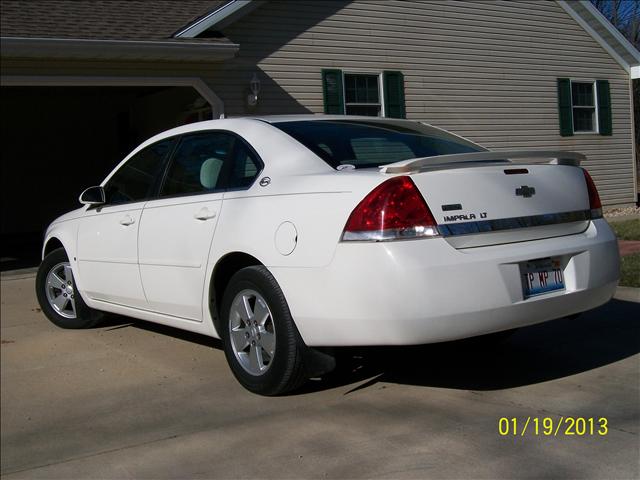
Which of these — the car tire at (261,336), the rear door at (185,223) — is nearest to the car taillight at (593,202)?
the car tire at (261,336)

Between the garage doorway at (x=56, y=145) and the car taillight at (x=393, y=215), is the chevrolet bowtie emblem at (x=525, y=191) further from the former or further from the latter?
the garage doorway at (x=56, y=145)

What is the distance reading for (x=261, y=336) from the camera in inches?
172

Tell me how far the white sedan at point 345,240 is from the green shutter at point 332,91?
294 inches

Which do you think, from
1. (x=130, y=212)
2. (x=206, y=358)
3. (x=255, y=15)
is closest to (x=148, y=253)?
(x=130, y=212)

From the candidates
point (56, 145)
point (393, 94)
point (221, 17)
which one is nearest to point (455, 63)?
point (393, 94)

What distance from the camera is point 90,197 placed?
579 centimetres

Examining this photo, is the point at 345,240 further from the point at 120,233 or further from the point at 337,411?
the point at 120,233

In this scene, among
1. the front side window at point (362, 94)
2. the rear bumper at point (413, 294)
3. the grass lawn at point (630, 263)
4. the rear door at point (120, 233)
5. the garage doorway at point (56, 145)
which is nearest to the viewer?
Result: the rear bumper at point (413, 294)

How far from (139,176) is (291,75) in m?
7.14

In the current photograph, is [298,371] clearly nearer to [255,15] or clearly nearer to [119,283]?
[119,283]

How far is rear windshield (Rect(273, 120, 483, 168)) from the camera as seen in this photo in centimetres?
445

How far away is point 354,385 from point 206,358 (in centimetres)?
129

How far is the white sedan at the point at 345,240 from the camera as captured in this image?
373 cm

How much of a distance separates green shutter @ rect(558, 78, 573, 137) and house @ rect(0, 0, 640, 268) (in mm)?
31
